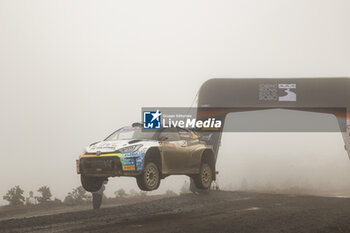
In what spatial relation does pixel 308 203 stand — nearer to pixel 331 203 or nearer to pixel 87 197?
pixel 331 203

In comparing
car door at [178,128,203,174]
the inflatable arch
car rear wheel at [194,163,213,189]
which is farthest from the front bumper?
the inflatable arch

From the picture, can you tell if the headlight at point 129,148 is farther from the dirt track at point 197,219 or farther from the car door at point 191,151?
the dirt track at point 197,219

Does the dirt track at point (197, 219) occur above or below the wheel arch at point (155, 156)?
below

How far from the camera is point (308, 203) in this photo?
15.3 metres

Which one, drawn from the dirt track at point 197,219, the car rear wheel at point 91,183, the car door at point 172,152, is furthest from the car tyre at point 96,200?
the car door at point 172,152

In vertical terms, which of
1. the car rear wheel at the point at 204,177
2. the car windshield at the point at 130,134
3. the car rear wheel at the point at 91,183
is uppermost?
the car windshield at the point at 130,134

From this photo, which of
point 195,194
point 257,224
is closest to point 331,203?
point 195,194

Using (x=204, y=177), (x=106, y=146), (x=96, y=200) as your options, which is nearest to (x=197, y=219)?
(x=204, y=177)

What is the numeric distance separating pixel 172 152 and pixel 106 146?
164 centimetres

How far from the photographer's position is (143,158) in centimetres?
980

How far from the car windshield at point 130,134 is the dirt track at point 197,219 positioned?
6.82ft

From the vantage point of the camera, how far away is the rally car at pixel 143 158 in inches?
388

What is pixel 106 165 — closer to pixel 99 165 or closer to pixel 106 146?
pixel 99 165

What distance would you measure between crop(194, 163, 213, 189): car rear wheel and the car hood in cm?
219
